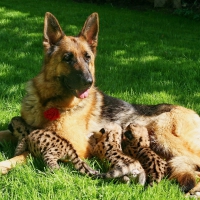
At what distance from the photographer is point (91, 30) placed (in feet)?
17.7

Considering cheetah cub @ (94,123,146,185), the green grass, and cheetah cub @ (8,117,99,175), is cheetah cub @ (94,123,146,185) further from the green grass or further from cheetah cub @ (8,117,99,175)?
cheetah cub @ (8,117,99,175)

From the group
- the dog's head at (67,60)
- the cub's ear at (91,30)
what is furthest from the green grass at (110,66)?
the cub's ear at (91,30)

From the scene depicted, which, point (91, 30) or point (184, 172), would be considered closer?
point (184, 172)

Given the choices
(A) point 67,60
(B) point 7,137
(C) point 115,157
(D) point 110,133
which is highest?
(A) point 67,60

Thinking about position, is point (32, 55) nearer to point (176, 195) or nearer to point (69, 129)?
point (69, 129)

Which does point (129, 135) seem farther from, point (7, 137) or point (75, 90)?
point (7, 137)

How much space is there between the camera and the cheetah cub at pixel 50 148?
4.32 meters

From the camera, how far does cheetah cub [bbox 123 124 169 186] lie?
428 cm

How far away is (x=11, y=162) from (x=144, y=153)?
1618 mm

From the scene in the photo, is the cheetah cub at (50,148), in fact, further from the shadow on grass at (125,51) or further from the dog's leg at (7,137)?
the shadow on grass at (125,51)

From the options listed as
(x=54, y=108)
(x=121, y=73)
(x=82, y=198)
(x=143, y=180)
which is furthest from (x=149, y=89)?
(x=82, y=198)

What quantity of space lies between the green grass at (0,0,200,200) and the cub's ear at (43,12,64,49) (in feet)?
4.93

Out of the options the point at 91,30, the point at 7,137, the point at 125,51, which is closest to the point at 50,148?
the point at 7,137

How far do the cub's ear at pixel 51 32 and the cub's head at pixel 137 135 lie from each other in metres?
1.58
